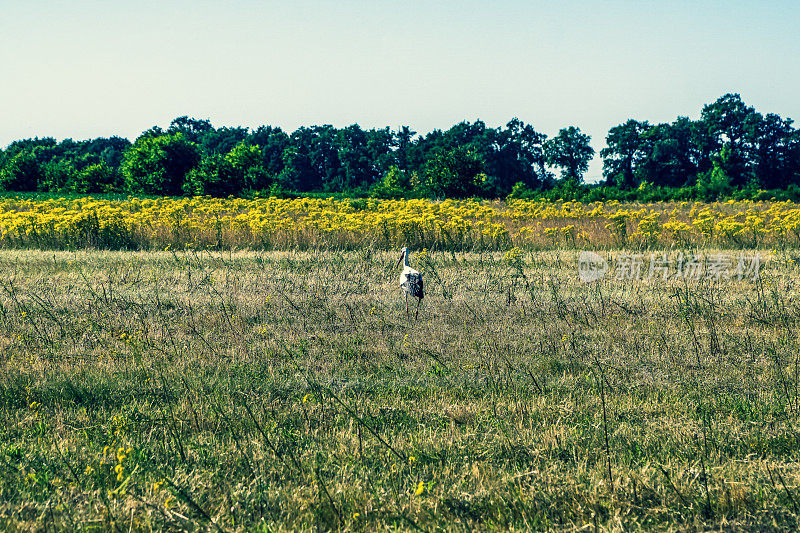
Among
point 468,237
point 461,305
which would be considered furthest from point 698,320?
point 468,237

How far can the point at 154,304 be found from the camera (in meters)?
8.83

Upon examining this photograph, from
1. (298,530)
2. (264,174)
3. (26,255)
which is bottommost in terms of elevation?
(298,530)

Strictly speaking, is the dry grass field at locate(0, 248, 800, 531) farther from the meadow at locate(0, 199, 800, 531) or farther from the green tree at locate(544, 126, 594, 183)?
the green tree at locate(544, 126, 594, 183)

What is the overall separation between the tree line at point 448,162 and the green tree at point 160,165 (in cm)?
10

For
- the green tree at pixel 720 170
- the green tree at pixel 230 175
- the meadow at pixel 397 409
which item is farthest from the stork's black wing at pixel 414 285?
the green tree at pixel 720 170

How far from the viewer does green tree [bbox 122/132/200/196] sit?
5634 cm

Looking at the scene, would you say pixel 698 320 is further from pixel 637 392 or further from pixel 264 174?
pixel 264 174

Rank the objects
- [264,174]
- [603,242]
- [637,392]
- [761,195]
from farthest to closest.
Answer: [264,174] < [761,195] < [603,242] < [637,392]

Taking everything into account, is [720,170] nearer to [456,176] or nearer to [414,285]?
[456,176]

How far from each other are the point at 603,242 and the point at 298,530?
1367 cm

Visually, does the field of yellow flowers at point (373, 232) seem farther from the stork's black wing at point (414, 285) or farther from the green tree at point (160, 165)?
the green tree at point (160, 165)

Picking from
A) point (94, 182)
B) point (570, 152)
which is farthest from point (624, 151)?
point (94, 182)

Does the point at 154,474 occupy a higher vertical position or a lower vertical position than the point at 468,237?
lower

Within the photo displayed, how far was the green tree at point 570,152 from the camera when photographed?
91.4m
